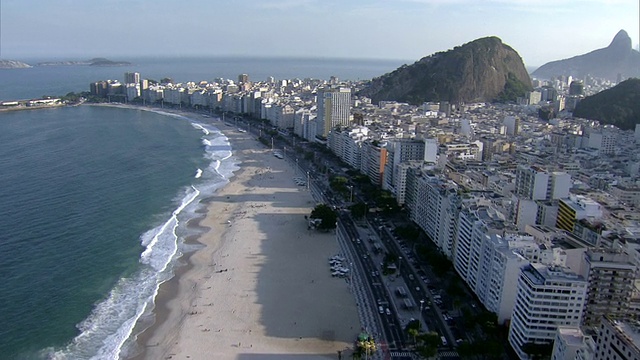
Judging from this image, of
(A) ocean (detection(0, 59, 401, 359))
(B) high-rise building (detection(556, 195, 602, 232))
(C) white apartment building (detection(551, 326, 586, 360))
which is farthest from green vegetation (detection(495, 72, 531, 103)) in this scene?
(C) white apartment building (detection(551, 326, 586, 360))

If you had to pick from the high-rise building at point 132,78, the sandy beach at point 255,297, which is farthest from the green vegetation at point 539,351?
the high-rise building at point 132,78

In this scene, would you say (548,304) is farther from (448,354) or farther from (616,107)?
(616,107)

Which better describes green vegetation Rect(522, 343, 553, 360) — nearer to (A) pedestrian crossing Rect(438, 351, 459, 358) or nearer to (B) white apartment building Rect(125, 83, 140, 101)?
(A) pedestrian crossing Rect(438, 351, 459, 358)

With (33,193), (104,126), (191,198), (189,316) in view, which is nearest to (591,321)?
(189,316)

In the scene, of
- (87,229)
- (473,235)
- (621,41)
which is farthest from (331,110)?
(621,41)

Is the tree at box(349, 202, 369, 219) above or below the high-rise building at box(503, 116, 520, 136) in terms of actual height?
below

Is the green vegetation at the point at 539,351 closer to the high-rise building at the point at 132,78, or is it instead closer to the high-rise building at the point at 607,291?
the high-rise building at the point at 607,291
